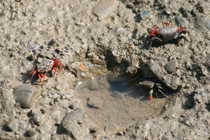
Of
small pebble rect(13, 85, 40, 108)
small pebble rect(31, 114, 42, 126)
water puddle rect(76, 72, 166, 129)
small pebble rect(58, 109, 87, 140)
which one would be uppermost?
small pebble rect(13, 85, 40, 108)

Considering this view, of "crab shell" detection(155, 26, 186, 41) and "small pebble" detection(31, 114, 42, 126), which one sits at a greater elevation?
"crab shell" detection(155, 26, 186, 41)

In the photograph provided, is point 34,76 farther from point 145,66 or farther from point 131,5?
point 131,5

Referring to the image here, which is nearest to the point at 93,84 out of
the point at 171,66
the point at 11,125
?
the point at 171,66

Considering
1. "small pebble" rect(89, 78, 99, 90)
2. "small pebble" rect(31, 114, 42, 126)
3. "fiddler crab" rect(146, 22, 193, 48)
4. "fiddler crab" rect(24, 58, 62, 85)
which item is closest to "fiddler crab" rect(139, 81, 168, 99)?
"fiddler crab" rect(146, 22, 193, 48)

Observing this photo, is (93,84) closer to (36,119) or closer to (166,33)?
(36,119)

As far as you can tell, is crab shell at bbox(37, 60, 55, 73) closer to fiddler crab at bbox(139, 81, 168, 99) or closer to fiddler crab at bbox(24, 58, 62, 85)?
fiddler crab at bbox(24, 58, 62, 85)

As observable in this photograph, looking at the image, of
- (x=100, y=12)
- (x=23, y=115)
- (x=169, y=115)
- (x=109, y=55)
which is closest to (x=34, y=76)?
(x=23, y=115)
